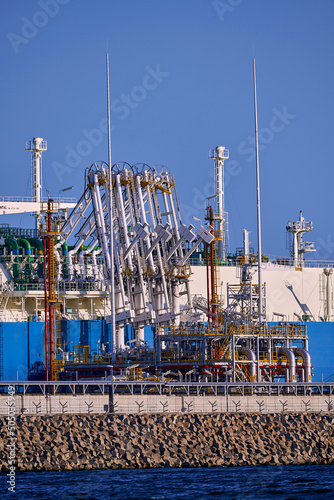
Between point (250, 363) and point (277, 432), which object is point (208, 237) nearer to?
point (250, 363)

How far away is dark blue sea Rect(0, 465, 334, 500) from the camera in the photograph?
35.8 metres

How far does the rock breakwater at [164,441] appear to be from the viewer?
135 feet

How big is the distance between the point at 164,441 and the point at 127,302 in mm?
24859

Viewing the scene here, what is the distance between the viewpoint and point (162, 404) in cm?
4691

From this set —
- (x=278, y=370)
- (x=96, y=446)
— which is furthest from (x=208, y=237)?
(x=96, y=446)

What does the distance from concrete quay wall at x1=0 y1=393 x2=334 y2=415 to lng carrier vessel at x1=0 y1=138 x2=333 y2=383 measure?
573 cm

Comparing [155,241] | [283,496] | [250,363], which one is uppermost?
[155,241]

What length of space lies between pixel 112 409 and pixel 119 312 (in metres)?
19.1

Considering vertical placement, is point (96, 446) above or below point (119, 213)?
below

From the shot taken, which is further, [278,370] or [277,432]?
[278,370]

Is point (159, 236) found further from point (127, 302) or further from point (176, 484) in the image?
point (176, 484)

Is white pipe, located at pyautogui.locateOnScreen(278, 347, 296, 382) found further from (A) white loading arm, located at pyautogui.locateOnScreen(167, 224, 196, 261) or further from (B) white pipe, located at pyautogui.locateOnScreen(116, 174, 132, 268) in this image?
(B) white pipe, located at pyautogui.locateOnScreen(116, 174, 132, 268)

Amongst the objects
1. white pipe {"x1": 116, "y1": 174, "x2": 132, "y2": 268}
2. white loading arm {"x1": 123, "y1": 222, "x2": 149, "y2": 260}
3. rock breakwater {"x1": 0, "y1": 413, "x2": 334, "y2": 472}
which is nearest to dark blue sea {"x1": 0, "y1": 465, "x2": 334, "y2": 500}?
rock breakwater {"x1": 0, "y1": 413, "x2": 334, "y2": 472}

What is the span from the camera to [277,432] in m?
46.0
